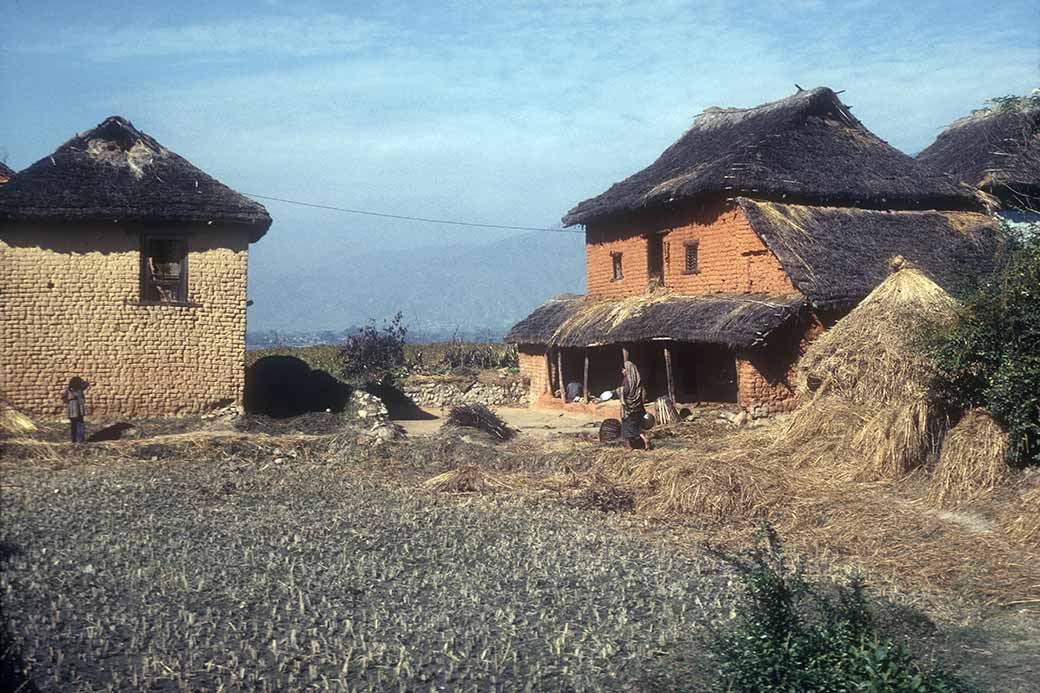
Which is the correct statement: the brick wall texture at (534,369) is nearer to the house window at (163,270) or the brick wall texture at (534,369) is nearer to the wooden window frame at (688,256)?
the wooden window frame at (688,256)

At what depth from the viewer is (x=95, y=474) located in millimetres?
13203

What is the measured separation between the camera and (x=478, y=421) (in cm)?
1691

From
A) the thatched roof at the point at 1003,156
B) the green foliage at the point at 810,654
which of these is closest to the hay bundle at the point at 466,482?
the green foliage at the point at 810,654

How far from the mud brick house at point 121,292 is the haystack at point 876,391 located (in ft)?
32.5

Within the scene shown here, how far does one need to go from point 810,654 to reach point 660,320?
15420mm

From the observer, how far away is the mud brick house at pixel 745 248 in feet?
61.2

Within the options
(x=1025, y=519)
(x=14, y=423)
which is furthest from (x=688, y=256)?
(x=14, y=423)

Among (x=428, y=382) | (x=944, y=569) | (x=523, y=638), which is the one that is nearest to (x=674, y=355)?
(x=428, y=382)

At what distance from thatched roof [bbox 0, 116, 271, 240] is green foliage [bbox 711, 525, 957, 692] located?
13835 millimetres

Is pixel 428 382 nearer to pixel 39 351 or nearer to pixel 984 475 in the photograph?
pixel 39 351

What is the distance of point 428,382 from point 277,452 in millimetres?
13387

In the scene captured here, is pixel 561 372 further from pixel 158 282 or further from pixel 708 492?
pixel 708 492

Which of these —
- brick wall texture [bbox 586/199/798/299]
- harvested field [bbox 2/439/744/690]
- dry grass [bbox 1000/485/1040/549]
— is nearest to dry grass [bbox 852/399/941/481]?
dry grass [bbox 1000/485/1040/549]

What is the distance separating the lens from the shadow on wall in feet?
61.1
